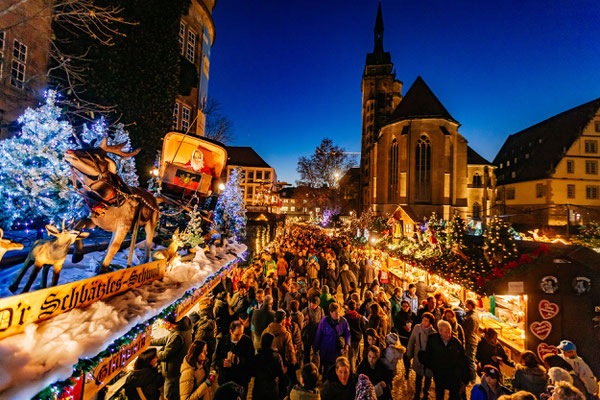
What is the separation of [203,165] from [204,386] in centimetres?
538

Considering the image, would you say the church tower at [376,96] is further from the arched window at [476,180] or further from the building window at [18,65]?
the building window at [18,65]

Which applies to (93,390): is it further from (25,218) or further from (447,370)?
(25,218)

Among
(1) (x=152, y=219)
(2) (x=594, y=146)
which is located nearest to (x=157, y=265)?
(1) (x=152, y=219)

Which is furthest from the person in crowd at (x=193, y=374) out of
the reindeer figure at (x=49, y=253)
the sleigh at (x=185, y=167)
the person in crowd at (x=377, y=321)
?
the sleigh at (x=185, y=167)

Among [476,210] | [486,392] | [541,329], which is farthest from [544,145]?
[486,392]

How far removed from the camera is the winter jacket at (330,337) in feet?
16.5

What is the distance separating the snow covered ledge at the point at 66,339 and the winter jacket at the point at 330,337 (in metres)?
2.71

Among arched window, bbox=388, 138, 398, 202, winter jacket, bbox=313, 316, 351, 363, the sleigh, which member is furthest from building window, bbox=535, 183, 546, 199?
the sleigh

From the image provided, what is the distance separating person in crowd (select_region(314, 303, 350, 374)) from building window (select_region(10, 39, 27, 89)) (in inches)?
526

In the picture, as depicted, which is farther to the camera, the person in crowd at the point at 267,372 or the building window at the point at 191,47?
the building window at the point at 191,47

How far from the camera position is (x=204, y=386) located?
4.03 metres

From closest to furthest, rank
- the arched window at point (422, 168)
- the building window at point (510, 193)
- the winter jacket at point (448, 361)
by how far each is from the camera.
→ 1. the winter jacket at point (448, 361)
2. the arched window at point (422, 168)
3. the building window at point (510, 193)

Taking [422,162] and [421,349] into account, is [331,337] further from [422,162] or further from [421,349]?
[422,162]

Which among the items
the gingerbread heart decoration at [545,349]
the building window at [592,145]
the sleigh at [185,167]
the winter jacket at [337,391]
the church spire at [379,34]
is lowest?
the gingerbread heart decoration at [545,349]
